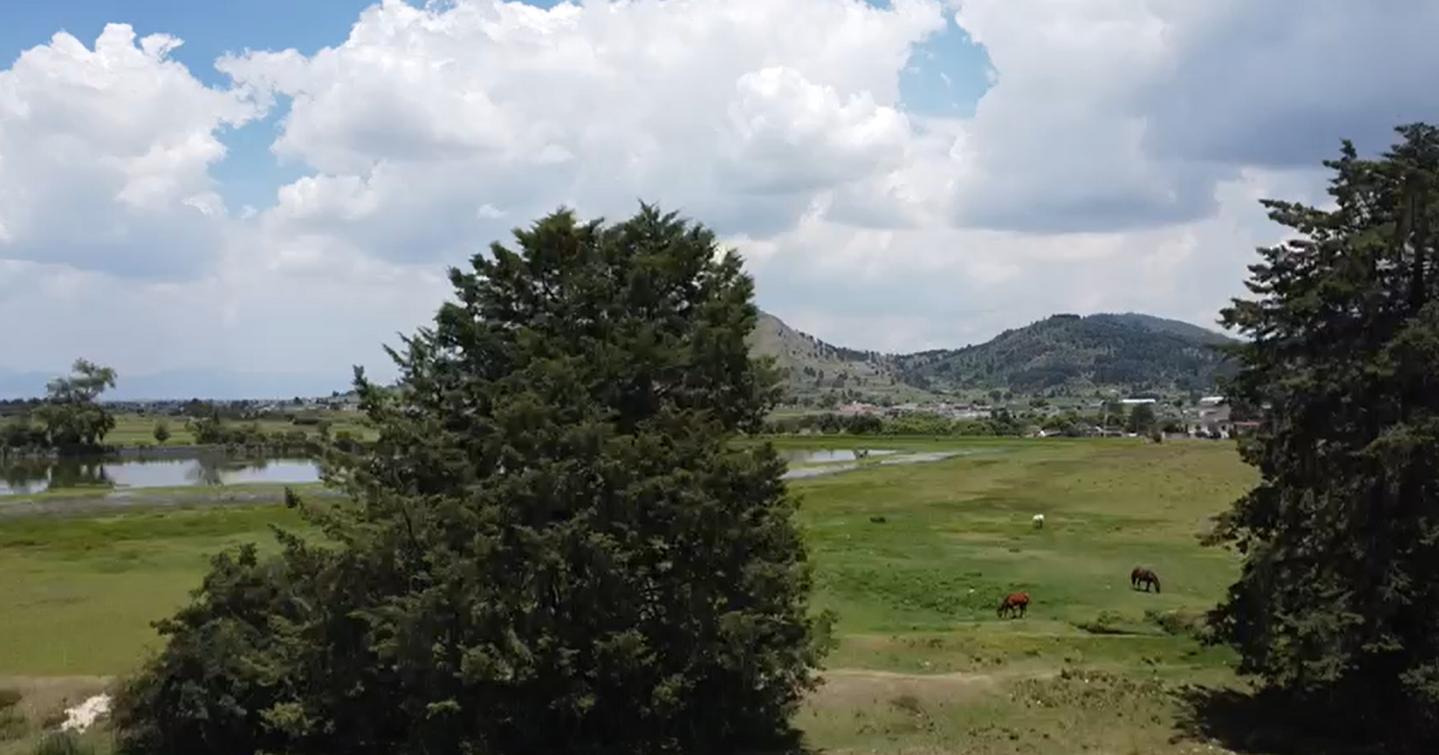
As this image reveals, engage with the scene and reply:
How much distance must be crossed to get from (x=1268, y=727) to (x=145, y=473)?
129972mm

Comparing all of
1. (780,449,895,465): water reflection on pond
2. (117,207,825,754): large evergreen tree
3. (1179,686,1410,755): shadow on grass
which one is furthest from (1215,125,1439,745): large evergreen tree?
(780,449,895,465): water reflection on pond

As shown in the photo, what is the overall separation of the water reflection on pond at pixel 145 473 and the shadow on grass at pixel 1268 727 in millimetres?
91228

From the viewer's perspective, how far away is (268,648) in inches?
1141

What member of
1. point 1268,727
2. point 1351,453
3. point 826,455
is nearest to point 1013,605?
point 1268,727

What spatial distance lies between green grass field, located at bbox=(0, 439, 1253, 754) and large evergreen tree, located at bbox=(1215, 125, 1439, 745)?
3.84 m

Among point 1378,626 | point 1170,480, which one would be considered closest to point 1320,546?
point 1378,626

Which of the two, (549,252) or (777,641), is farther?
(549,252)

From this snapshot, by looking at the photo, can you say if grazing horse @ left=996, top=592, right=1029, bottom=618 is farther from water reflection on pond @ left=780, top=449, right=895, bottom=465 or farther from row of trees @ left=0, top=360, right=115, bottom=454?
row of trees @ left=0, top=360, right=115, bottom=454

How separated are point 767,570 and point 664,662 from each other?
3.09 meters

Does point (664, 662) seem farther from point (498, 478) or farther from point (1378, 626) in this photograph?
point (1378, 626)

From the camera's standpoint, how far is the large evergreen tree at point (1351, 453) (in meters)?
25.5

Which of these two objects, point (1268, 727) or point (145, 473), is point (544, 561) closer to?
point (1268, 727)

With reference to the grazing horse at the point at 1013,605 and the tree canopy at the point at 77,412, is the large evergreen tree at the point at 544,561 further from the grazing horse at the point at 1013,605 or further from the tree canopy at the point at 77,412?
the tree canopy at the point at 77,412

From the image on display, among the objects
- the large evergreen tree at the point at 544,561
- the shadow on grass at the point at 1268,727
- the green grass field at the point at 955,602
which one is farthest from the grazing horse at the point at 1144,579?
the large evergreen tree at the point at 544,561
